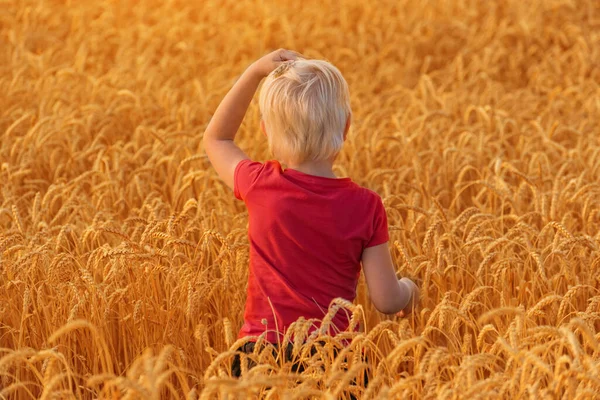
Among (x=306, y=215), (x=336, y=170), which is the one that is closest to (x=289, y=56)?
(x=306, y=215)

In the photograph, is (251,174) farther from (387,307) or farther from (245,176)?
(387,307)

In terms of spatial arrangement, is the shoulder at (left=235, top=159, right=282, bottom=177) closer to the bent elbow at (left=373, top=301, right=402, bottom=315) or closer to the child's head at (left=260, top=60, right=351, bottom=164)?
the child's head at (left=260, top=60, right=351, bottom=164)

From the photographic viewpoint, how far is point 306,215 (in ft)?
6.93

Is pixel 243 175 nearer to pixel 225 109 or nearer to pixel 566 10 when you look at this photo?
pixel 225 109

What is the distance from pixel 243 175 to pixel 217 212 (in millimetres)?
1005

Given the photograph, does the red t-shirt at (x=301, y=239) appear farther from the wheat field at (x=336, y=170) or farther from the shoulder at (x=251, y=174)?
the wheat field at (x=336, y=170)

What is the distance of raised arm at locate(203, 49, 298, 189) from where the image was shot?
7.55ft

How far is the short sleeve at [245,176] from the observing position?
2191mm

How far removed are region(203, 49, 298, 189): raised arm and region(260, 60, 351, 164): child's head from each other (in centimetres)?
20

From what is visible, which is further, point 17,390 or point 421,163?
point 421,163

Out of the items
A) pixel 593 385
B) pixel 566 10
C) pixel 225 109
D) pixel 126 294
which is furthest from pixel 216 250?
pixel 566 10

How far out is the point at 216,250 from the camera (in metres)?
3.07

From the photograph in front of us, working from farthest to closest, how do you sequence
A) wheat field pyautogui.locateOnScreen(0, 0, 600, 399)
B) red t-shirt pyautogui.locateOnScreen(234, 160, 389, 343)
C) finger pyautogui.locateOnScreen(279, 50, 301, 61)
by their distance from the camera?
finger pyautogui.locateOnScreen(279, 50, 301, 61) < red t-shirt pyautogui.locateOnScreen(234, 160, 389, 343) < wheat field pyautogui.locateOnScreen(0, 0, 600, 399)

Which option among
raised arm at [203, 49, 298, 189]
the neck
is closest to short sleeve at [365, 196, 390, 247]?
the neck
